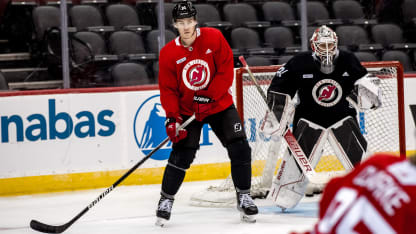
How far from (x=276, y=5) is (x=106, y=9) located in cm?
153

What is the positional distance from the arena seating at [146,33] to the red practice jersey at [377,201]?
423cm

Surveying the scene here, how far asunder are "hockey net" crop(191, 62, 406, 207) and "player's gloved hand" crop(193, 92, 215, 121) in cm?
79

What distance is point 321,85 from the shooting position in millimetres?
3598

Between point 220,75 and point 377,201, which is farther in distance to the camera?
point 220,75

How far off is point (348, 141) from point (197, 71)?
2.87ft

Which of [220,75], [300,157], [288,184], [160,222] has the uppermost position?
[220,75]

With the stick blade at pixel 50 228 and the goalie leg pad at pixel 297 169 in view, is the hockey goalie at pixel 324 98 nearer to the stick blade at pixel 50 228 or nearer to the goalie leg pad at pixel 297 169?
the goalie leg pad at pixel 297 169

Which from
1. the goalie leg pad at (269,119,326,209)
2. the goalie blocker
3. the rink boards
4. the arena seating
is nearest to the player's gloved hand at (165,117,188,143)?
the goalie blocker

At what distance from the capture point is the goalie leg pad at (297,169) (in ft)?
12.0

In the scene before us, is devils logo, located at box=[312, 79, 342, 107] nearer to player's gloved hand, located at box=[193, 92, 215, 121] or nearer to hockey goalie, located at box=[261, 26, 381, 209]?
hockey goalie, located at box=[261, 26, 381, 209]

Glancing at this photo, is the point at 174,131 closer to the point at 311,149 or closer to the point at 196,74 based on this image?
the point at 196,74

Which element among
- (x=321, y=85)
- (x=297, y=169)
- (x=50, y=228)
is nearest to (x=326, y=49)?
(x=321, y=85)

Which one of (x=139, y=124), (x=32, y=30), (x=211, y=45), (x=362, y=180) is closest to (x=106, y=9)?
(x=32, y=30)

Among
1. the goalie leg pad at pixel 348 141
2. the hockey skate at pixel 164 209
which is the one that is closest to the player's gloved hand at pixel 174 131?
the hockey skate at pixel 164 209
